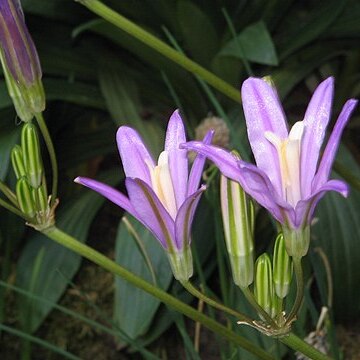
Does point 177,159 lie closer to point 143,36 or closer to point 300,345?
point 300,345

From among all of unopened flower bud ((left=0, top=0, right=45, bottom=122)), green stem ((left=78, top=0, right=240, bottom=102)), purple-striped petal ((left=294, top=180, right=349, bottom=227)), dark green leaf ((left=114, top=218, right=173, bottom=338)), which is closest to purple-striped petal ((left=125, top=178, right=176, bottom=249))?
purple-striped petal ((left=294, top=180, right=349, bottom=227))

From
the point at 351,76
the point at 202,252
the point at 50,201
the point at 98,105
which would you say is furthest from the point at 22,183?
the point at 351,76

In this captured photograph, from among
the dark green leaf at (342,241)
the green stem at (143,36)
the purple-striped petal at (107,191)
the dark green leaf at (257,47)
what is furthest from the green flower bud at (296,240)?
the dark green leaf at (342,241)

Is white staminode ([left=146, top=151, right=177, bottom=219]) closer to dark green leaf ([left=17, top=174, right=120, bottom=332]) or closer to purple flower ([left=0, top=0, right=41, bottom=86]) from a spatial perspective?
purple flower ([left=0, top=0, right=41, bottom=86])

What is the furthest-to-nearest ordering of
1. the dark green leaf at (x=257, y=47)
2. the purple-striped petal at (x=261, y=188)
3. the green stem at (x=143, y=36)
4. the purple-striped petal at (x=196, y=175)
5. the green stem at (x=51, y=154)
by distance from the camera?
1. the dark green leaf at (x=257, y=47)
2. the green stem at (x=143, y=36)
3. the green stem at (x=51, y=154)
4. the purple-striped petal at (x=196, y=175)
5. the purple-striped petal at (x=261, y=188)

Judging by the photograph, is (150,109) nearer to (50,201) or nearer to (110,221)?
(110,221)

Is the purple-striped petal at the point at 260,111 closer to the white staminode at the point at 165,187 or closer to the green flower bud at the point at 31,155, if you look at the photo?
the white staminode at the point at 165,187
